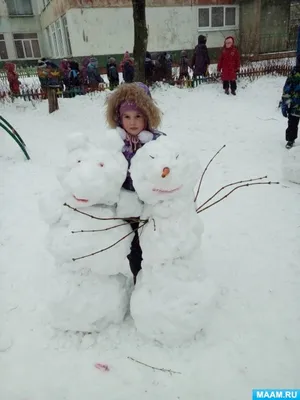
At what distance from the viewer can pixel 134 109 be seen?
2.21 meters

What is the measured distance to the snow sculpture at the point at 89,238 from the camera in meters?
1.91

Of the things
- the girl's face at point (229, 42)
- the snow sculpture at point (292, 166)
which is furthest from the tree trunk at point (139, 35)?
the snow sculpture at point (292, 166)

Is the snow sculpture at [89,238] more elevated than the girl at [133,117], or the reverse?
the girl at [133,117]

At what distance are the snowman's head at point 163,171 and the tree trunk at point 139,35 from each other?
7.98m

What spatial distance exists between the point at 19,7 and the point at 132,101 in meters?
24.9

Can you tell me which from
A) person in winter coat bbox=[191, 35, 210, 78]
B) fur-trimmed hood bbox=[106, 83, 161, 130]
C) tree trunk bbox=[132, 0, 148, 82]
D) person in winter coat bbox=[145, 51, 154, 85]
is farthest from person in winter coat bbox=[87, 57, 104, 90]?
fur-trimmed hood bbox=[106, 83, 161, 130]

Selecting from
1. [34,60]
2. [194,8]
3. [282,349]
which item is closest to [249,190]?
[282,349]

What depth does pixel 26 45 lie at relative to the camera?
73.7 ft

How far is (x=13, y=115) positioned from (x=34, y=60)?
17302mm

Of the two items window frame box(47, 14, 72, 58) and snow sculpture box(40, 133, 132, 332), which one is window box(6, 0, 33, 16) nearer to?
window frame box(47, 14, 72, 58)

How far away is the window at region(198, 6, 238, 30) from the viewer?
17047 millimetres

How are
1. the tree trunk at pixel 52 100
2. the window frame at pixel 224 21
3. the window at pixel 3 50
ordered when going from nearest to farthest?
1. the tree trunk at pixel 52 100
2. the window frame at pixel 224 21
3. the window at pixel 3 50

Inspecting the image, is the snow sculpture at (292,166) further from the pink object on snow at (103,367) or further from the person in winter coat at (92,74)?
the person in winter coat at (92,74)

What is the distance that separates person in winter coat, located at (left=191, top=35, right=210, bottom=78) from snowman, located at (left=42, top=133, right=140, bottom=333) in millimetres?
9394
